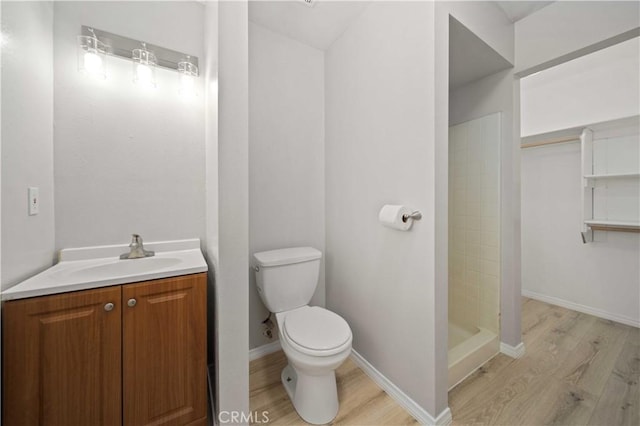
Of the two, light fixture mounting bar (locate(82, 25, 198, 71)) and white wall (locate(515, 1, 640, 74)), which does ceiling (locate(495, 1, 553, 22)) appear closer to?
white wall (locate(515, 1, 640, 74))

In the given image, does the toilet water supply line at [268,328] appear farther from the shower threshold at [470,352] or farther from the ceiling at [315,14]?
the ceiling at [315,14]

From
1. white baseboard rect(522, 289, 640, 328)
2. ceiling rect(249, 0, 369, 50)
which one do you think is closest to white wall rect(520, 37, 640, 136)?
white baseboard rect(522, 289, 640, 328)

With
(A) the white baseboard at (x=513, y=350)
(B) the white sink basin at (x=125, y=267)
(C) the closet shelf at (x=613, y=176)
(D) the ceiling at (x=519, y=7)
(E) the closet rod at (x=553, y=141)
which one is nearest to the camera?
(B) the white sink basin at (x=125, y=267)

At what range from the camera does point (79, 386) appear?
916mm

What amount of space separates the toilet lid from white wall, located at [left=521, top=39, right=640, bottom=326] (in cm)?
261

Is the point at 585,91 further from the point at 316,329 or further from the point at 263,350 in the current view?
the point at 263,350

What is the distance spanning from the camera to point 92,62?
1283mm

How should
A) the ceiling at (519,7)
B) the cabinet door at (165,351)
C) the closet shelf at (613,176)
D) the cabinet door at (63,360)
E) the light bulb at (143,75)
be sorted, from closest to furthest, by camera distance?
1. the cabinet door at (63,360)
2. the cabinet door at (165,351)
3. the light bulb at (143,75)
4. the ceiling at (519,7)
5. the closet shelf at (613,176)

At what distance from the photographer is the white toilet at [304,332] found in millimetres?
1186

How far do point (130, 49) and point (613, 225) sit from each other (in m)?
3.86

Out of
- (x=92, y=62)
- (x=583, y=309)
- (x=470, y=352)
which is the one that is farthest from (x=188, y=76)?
(x=583, y=309)

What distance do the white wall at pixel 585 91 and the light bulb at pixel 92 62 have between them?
3.74m

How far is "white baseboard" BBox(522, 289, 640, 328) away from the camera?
2063 millimetres

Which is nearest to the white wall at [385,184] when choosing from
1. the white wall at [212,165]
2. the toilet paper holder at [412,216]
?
the toilet paper holder at [412,216]
